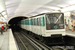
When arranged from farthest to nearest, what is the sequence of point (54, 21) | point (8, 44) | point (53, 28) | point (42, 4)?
1. point (42, 4)
2. point (54, 21)
3. point (53, 28)
4. point (8, 44)

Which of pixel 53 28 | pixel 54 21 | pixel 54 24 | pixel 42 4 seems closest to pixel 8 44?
pixel 53 28

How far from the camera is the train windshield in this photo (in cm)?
1210

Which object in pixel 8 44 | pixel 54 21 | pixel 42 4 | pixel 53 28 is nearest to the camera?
pixel 8 44

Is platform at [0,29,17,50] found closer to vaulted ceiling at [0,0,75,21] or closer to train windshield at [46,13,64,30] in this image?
train windshield at [46,13,64,30]

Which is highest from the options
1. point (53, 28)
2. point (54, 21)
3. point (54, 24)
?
point (54, 21)

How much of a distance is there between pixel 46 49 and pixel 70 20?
437 inches

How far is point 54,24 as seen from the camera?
39.9ft

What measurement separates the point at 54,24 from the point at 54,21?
289 millimetres

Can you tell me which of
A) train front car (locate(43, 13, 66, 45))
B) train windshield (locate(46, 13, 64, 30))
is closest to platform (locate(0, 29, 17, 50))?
train front car (locate(43, 13, 66, 45))

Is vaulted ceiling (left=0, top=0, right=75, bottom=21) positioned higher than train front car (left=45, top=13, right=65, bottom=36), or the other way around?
vaulted ceiling (left=0, top=0, right=75, bottom=21)

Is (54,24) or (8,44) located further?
(54,24)

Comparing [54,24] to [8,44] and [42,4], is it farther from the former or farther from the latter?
[42,4]

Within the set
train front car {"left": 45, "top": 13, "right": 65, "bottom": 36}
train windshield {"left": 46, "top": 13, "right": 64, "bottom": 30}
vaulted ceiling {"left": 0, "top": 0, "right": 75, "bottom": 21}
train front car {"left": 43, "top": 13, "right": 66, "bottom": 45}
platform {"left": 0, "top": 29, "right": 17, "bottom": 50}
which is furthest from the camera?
vaulted ceiling {"left": 0, "top": 0, "right": 75, "bottom": 21}

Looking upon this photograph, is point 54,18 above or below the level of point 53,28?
above
